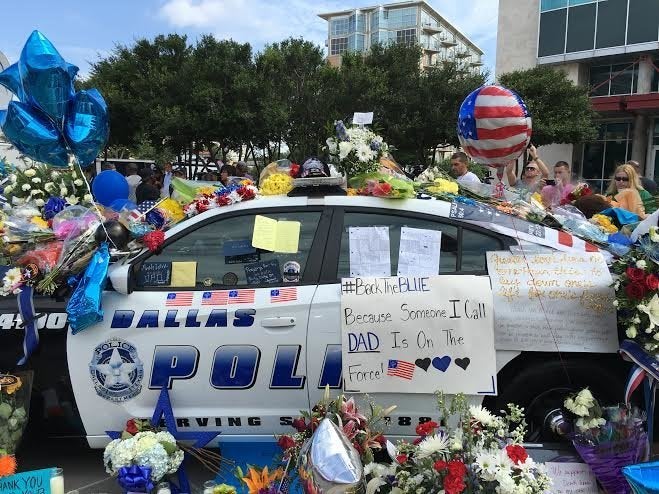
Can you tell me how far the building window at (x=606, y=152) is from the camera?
26.1 metres

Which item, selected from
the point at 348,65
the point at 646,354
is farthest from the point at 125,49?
the point at 646,354

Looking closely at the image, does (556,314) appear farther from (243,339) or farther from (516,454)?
(243,339)

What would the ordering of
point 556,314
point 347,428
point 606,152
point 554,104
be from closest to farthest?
point 347,428
point 556,314
point 554,104
point 606,152

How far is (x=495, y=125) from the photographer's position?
4.07 metres

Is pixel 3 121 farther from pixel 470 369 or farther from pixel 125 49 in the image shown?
pixel 125 49

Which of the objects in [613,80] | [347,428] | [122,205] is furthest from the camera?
[613,80]

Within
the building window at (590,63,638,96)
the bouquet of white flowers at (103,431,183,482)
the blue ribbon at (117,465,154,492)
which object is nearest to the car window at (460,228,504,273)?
the bouquet of white flowers at (103,431,183,482)

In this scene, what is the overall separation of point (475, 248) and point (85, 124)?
2.66m

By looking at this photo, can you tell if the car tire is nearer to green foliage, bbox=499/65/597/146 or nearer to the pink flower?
the pink flower

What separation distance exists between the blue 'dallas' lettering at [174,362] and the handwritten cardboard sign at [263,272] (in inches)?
19.5

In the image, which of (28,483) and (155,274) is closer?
(28,483)

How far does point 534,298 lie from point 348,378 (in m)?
1.08

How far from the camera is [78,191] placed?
14.6 ft

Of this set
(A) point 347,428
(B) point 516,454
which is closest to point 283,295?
(A) point 347,428
